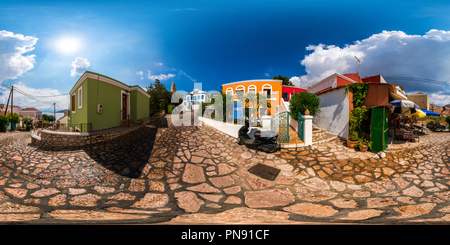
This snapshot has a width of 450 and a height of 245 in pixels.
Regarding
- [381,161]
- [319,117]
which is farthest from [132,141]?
[319,117]

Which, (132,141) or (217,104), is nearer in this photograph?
(132,141)

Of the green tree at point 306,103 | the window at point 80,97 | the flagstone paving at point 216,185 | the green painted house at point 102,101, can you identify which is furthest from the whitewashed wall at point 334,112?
the window at point 80,97

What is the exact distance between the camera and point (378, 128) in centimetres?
587

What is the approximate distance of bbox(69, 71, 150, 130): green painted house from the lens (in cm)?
734

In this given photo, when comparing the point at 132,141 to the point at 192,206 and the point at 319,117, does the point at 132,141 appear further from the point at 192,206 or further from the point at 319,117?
the point at 319,117

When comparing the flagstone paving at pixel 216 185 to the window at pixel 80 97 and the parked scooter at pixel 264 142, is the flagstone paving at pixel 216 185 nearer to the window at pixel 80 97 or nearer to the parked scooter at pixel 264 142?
the parked scooter at pixel 264 142

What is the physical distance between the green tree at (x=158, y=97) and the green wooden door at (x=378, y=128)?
1547cm

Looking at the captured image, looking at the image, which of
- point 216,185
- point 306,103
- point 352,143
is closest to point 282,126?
point 352,143

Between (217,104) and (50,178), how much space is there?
894 cm

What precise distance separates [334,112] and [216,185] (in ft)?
25.0

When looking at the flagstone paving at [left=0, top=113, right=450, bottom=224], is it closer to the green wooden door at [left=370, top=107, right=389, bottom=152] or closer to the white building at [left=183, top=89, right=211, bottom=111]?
the green wooden door at [left=370, top=107, right=389, bottom=152]

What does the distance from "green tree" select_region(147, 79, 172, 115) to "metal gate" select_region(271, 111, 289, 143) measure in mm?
11921

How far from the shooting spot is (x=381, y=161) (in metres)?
4.91

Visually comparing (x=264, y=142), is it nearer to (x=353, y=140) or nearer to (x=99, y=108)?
(x=353, y=140)
